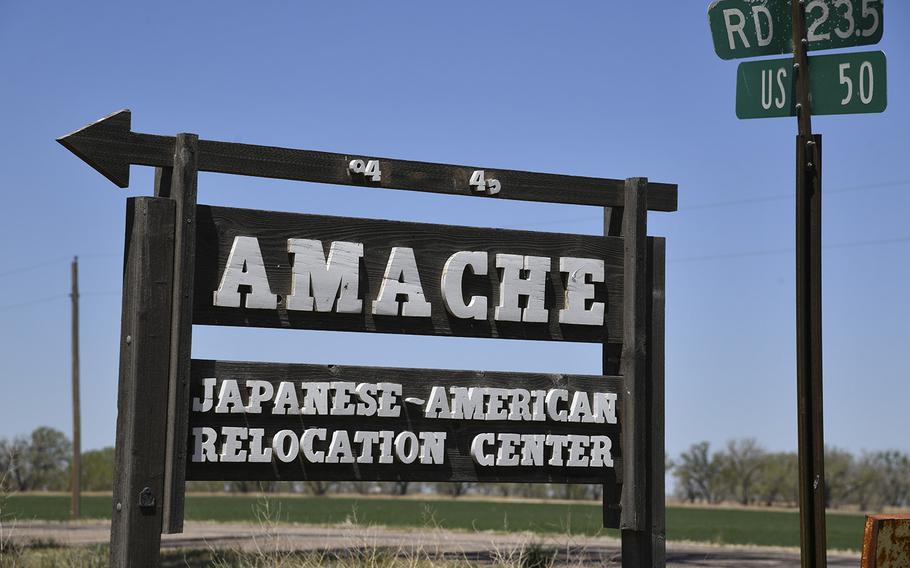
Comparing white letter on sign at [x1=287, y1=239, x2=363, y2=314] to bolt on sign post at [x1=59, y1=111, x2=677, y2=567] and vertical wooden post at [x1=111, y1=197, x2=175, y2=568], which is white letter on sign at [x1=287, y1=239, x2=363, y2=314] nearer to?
bolt on sign post at [x1=59, y1=111, x2=677, y2=567]

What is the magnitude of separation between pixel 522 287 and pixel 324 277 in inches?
52.3

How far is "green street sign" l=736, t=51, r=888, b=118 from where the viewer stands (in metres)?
6.30

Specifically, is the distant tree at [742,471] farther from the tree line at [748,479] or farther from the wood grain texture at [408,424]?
the wood grain texture at [408,424]

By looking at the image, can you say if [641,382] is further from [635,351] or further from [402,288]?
[402,288]

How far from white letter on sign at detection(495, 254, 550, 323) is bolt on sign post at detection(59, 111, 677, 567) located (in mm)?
13

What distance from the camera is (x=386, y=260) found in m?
7.21

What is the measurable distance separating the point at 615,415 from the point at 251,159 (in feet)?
9.46

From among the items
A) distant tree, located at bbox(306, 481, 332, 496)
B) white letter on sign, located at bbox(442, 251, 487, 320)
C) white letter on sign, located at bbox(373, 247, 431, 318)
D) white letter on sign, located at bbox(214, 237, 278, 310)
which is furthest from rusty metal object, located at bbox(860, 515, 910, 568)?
distant tree, located at bbox(306, 481, 332, 496)

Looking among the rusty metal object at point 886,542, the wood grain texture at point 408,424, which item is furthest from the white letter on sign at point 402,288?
the rusty metal object at point 886,542

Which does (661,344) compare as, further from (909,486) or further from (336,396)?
(909,486)

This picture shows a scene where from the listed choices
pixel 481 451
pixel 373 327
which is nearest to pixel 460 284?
pixel 373 327

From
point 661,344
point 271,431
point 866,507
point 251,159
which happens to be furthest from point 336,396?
point 866,507

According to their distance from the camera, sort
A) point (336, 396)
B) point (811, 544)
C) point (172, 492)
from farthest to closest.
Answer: point (336, 396) → point (172, 492) → point (811, 544)

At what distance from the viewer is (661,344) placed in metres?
7.88
